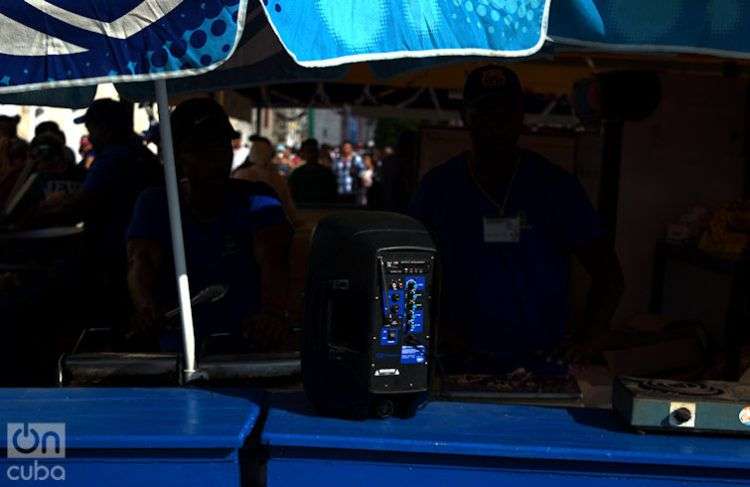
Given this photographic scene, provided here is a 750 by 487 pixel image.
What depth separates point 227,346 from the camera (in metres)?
3.46

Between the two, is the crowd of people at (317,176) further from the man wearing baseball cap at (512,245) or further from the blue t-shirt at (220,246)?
the man wearing baseball cap at (512,245)

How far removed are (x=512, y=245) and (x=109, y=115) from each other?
8.57ft

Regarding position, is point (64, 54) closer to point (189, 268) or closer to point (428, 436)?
point (428, 436)

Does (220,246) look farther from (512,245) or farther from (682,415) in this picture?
(682,415)

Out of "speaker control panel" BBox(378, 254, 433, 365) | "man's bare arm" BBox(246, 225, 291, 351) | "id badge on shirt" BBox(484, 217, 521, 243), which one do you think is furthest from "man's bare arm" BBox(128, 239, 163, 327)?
"speaker control panel" BBox(378, 254, 433, 365)

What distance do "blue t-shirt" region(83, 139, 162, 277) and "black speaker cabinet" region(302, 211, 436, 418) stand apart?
2.75 m

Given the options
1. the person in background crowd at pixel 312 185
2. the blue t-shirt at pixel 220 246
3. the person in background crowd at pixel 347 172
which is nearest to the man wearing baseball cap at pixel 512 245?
the blue t-shirt at pixel 220 246

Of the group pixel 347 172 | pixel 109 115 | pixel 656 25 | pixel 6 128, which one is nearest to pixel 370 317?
pixel 656 25

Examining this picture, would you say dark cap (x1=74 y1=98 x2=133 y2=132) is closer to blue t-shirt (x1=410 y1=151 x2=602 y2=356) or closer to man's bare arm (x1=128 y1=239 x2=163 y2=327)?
man's bare arm (x1=128 y1=239 x2=163 y2=327)

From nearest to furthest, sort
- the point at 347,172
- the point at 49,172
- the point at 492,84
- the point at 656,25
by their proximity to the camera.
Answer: the point at 656,25 → the point at 492,84 → the point at 49,172 → the point at 347,172

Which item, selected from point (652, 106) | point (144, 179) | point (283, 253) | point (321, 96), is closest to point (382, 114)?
point (321, 96)

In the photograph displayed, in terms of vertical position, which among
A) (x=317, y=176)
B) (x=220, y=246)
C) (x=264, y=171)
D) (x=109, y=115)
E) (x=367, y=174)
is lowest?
(x=367, y=174)

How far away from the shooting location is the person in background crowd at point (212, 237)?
349 cm

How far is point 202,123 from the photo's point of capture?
11.4 ft
